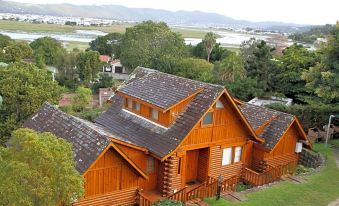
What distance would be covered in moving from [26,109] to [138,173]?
1754 centimetres

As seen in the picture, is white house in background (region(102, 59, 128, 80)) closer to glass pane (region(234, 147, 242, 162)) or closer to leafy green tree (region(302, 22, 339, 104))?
leafy green tree (region(302, 22, 339, 104))

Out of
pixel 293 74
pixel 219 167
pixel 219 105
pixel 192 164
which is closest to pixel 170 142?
pixel 192 164

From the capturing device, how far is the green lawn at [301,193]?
2599cm

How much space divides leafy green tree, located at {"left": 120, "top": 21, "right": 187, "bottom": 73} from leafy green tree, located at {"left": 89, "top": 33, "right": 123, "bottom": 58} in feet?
83.4

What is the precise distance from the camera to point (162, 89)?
2961cm

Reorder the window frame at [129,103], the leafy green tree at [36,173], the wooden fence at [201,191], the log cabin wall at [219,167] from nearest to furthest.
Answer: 1. the leafy green tree at [36,173]
2. the wooden fence at [201,191]
3. the log cabin wall at [219,167]
4. the window frame at [129,103]

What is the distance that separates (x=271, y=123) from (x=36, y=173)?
22300 mm

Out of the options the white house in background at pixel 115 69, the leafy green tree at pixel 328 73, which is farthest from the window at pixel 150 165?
the white house in background at pixel 115 69

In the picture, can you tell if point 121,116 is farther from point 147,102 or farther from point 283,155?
point 283,155

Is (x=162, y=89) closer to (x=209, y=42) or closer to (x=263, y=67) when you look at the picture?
(x=263, y=67)

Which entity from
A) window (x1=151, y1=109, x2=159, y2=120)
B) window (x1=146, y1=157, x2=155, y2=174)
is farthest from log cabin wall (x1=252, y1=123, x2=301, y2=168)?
window (x1=146, y1=157, x2=155, y2=174)

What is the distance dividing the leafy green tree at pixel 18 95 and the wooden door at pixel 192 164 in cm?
1652

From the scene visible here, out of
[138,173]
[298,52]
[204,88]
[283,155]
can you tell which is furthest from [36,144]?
[298,52]

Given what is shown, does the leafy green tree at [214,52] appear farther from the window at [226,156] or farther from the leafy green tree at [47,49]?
the window at [226,156]
